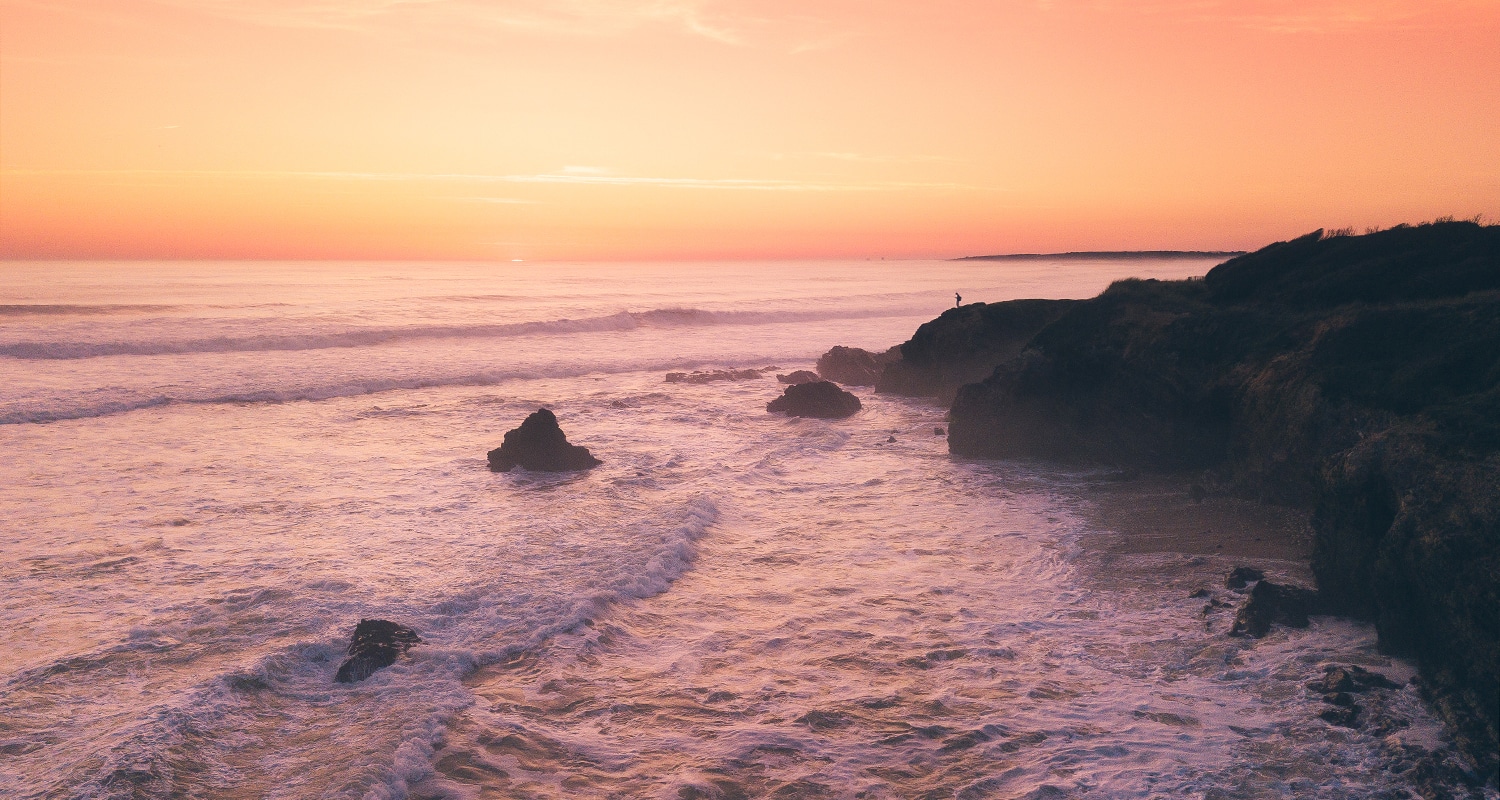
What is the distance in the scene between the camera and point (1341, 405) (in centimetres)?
1041

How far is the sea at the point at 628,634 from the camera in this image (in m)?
6.27

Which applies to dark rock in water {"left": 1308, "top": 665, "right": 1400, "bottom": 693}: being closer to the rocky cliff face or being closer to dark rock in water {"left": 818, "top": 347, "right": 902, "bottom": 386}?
the rocky cliff face

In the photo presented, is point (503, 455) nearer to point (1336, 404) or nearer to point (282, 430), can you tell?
point (282, 430)

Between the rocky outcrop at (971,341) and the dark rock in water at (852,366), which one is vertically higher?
the rocky outcrop at (971,341)

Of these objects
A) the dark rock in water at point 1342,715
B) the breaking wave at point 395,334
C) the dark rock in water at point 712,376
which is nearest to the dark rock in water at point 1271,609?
the dark rock in water at point 1342,715

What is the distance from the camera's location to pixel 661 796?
594 cm

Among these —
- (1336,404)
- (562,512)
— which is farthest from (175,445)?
(1336,404)

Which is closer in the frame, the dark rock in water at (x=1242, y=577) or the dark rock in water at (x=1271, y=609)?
the dark rock in water at (x=1271, y=609)

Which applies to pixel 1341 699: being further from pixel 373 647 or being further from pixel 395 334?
pixel 395 334

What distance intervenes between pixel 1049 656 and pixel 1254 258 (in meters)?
12.1

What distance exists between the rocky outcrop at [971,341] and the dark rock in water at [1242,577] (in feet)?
42.2

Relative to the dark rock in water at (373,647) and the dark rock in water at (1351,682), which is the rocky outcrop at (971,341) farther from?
the dark rock in water at (373,647)

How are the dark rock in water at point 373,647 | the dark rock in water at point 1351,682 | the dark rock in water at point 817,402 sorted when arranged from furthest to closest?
the dark rock in water at point 817,402 → the dark rock in water at point 373,647 → the dark rock in water at point 1351,682

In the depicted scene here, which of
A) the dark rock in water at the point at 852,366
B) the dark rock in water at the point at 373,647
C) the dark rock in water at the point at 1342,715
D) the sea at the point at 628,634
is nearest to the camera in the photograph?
the sea at the point at 628,634
